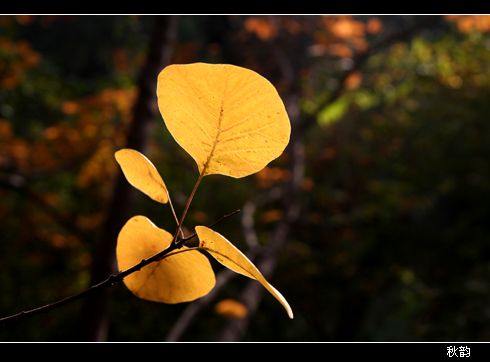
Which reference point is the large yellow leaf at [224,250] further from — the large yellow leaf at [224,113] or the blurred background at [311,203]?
the blurred background at [311,203]

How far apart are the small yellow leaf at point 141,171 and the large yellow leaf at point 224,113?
26 millimetres

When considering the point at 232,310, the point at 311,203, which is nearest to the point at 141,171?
the point at 232,310

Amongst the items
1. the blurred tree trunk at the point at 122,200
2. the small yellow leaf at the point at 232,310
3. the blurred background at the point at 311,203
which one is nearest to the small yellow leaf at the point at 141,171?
the blurred tree trunk at the point at 122,200

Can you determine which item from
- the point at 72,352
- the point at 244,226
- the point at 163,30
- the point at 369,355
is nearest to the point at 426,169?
the point at 244,226

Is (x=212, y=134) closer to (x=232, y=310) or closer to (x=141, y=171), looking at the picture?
(x=141, y=171)

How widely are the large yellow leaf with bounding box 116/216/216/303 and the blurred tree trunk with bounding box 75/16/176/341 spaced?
0.67 m

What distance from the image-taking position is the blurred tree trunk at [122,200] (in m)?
A: 0.83

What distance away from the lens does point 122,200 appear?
35.0 inches

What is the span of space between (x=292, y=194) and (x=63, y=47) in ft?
14.9

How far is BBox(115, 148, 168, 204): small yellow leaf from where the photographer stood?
0.20 metres

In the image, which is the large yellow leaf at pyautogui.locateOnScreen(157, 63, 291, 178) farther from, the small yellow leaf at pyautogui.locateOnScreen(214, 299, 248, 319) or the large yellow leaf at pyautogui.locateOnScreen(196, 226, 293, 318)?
the small yellow leaf at pyautogui.locateOnScreen(214, 299, 248, 319)

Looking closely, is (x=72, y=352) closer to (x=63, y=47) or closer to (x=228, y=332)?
(x=228, y=332)

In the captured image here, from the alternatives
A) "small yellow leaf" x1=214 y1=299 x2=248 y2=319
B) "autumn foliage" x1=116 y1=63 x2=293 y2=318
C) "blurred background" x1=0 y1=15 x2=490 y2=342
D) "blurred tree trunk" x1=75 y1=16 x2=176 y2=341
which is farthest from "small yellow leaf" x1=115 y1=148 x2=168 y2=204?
"blurred background" x1=0 y1=15 x2=490 y2=342

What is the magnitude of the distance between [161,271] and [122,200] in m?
0.72
